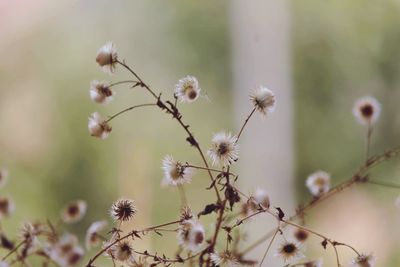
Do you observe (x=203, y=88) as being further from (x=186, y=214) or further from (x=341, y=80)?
(x=186, y=214)

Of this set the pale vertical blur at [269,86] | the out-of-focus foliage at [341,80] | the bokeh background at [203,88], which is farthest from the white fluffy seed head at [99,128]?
the pale vertical blur at [269,86]

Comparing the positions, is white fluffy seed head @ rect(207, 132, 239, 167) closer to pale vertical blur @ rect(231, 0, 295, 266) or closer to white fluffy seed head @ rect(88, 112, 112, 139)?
white fluffy seed head @ rect(88, 112, 112, 139)

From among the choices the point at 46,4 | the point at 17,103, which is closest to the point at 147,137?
the point at 17,103

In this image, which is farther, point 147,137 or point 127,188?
point 147,137

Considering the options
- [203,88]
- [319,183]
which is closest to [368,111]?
[319,183]

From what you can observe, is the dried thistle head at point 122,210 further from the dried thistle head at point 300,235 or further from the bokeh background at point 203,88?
the bokeh background at point 203,88

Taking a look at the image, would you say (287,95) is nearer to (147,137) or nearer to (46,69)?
(147,137)
